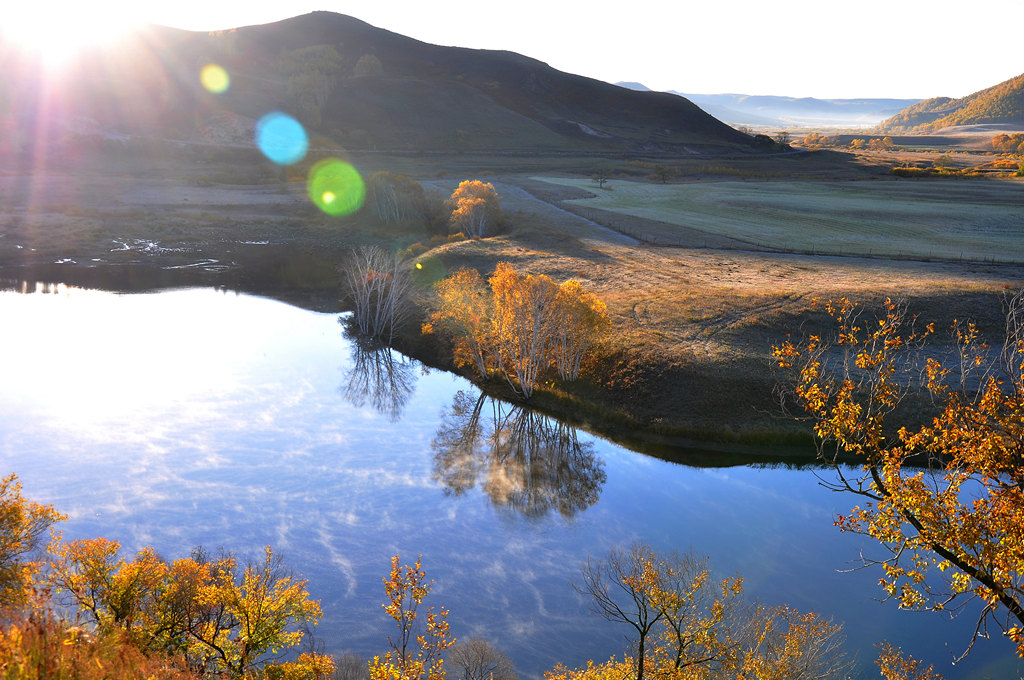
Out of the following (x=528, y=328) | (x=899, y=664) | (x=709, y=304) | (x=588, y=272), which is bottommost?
(x=899, y=664)

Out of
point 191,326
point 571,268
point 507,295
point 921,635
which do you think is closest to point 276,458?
point 507,295

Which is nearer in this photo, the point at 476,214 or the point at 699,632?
the point at 699,632

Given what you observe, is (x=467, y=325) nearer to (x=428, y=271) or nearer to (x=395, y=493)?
(x=395, y=493)

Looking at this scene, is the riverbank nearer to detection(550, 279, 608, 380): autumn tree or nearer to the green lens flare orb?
detection(550, 279, 608, 380): autumn tree

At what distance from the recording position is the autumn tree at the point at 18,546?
86.6 ft

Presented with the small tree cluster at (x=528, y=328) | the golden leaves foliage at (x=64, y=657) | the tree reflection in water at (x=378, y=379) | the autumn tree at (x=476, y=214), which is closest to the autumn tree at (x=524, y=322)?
the small tree cluster at (x=528, y=328)

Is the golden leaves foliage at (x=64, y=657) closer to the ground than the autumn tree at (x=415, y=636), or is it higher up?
higher up

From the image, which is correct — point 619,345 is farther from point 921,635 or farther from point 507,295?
point 921,635

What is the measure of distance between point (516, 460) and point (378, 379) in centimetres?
1973

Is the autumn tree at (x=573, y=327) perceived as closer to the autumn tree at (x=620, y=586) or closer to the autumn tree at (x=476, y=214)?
the autumn tree at (x=620, y=586)

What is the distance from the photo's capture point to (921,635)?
104 ft

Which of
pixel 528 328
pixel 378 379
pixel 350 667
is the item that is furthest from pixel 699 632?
pixel 378 379

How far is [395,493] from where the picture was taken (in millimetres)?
44125

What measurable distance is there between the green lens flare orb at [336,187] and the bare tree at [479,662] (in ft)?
366
